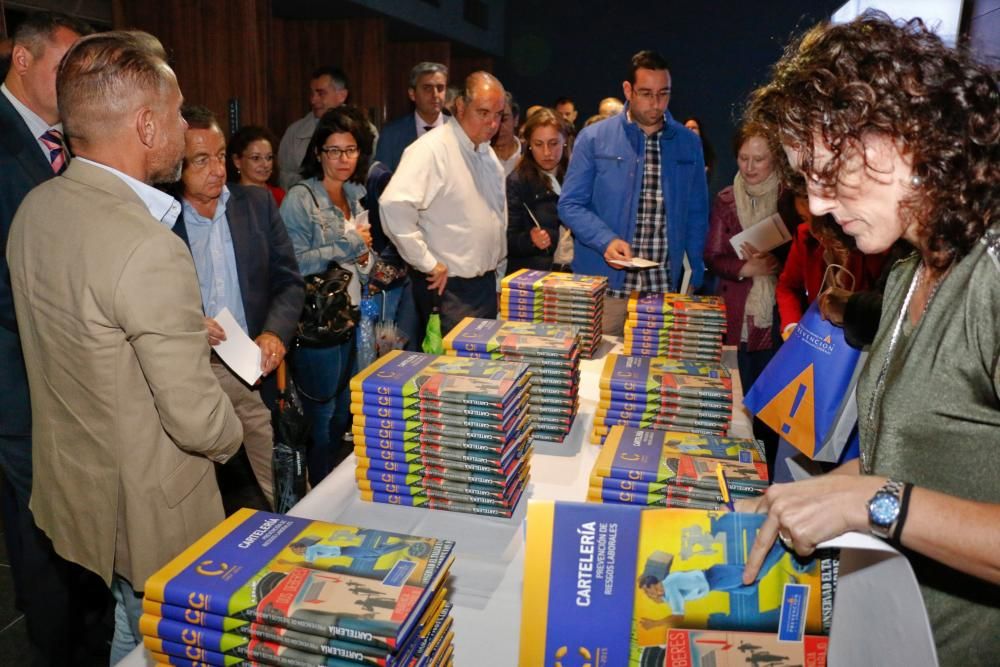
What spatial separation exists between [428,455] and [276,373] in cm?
126

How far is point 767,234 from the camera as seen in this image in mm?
2742

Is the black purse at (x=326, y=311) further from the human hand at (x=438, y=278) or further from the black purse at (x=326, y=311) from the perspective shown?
the human hand at (x=438, y=278)

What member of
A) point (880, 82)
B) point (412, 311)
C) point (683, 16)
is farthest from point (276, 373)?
point (683, 16)

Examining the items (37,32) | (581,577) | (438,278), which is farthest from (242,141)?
(581,577)

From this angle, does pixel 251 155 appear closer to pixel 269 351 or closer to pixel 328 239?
pixel 328 239

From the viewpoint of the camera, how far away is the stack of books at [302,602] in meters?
0.86

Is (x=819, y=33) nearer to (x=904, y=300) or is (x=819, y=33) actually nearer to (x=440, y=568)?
(x=904, y=300)

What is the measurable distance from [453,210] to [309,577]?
257cm

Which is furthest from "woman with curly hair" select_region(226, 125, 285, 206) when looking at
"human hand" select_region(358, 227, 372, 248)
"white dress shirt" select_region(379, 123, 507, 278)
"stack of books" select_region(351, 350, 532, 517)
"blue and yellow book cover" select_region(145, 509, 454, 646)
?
"blue and yellow book cover" select_region(145, 509, 454, 646)

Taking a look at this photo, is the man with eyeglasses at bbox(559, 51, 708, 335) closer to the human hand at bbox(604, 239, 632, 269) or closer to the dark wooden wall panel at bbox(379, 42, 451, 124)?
the human hand at bbox(604, 239, 632, 269)

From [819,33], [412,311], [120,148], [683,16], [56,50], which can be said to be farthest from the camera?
[683,16]

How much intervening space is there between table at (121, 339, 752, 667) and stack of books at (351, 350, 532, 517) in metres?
0.04

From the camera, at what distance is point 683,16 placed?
9805mm

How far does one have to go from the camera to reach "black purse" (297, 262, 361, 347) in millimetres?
2926
